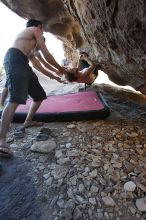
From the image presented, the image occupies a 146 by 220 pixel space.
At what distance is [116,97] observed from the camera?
565cm

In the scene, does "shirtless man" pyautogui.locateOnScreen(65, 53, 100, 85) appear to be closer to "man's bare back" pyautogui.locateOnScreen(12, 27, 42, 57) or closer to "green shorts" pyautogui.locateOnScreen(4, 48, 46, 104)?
"man's bare back" pyautogui.locateOnScreen(12, 27, 42, 57)

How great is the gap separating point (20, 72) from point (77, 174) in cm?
140

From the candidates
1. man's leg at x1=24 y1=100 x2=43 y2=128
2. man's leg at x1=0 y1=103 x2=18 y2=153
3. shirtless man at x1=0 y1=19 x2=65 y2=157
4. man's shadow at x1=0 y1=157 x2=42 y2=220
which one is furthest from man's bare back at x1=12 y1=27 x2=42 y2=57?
man's shadow at x1=0 y1=157 x2=42 y2=220

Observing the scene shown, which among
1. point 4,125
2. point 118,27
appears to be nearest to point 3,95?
point 4,125

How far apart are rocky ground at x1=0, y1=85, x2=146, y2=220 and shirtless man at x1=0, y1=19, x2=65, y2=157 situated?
1.36ft

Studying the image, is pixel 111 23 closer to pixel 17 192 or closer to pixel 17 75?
pixel 17 75

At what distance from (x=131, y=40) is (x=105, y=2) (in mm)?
536

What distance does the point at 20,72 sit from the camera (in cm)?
294

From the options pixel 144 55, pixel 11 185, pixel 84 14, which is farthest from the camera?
pixel 84 14

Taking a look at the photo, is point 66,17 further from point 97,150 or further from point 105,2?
point 97,150

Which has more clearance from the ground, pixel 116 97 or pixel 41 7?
pixel 41 7

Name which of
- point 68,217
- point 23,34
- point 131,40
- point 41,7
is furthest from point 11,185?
point 41,7

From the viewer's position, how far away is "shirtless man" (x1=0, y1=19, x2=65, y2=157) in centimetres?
275

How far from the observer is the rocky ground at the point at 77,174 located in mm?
2102
